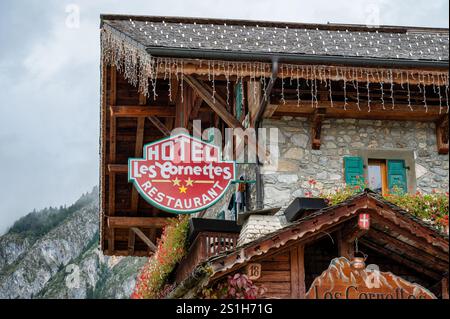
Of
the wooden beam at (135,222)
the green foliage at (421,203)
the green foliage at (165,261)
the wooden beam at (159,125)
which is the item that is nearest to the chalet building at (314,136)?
the green foliage at (165,261)

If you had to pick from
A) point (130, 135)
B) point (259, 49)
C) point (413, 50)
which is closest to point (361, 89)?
point (413, 50)

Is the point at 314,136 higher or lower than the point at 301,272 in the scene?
higher

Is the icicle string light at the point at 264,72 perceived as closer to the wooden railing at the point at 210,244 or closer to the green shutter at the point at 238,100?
the green shutter at the point at 238,100

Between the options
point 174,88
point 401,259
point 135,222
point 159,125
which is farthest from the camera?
point 135,222

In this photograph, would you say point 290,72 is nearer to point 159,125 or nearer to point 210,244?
point 210,244

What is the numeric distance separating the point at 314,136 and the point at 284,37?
170cm

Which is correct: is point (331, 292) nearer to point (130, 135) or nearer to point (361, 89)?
point (361, 89)

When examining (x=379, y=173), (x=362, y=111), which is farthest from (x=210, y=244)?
(x=362, y=111)

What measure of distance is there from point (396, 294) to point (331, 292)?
84 cm

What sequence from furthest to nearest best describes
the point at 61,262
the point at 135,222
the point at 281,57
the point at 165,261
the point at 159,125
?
the point at 61,262 < the point at 135,222 < the point at 159,125 < the point at 165,261 < the point at 281,57

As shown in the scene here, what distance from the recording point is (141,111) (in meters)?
19.3

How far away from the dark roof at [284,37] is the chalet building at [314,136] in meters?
0.03

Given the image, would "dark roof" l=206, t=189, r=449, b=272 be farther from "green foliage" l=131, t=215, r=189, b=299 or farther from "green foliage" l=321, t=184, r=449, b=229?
"green foliage" l=131, t=215, r=189, b=299

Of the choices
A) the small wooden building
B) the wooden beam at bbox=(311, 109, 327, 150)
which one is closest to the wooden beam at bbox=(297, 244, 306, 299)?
the small wooden building
